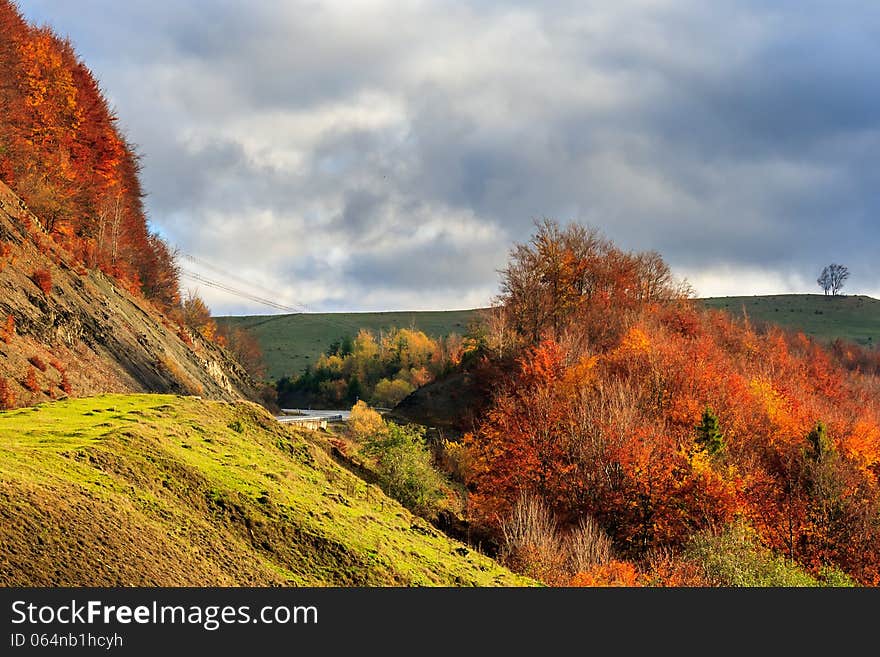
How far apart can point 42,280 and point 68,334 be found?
424 centimetres

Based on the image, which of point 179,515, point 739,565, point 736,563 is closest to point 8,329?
point 179,515

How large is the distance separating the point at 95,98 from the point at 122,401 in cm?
5630

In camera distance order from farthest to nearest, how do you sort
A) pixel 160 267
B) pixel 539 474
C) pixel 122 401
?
pixel 160 267
pixel 539 474
pixel 122 401

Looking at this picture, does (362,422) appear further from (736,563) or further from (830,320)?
(830,320)

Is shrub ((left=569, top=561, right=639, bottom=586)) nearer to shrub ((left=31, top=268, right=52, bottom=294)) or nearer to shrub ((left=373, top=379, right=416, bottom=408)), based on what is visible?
shrub ((left=31, top=268, right=52, bottom=294))

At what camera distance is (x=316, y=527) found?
70.1 ft

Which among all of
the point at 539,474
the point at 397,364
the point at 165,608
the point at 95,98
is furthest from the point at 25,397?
the point at 397,364

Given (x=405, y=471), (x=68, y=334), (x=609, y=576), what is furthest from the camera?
(x=405, y=471)

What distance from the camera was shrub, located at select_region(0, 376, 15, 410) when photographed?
1195 inches

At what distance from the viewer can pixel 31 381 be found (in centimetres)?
3303

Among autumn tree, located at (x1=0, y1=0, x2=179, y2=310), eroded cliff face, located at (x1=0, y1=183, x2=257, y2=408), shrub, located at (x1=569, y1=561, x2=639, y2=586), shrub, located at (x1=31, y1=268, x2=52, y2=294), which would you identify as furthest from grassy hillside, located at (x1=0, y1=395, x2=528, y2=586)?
autumn tree, located at (x1=0, y1=0, x2=179, y2=310)

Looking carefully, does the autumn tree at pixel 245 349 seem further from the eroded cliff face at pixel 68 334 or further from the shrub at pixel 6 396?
the shrub at pixel 6 396

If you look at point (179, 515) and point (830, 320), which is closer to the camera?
point (179, 515)

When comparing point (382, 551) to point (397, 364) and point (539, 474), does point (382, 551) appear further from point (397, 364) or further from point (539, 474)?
point (397, 364)
